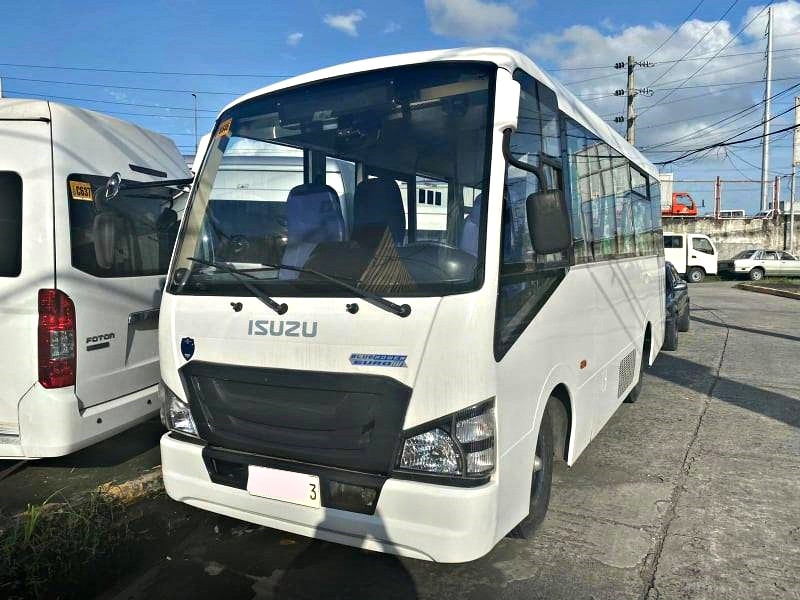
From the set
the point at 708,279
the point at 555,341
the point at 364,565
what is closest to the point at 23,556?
the point at 364,565

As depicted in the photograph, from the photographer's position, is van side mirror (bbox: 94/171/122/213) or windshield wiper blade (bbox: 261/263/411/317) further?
van side mirror (bbox: 94/171/122/213)

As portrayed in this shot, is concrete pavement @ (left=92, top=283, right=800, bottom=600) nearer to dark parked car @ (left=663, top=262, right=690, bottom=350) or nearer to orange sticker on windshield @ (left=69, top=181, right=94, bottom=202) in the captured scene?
orange sticker on windshield @ (left=69, top=181, right=94, bottom=202)

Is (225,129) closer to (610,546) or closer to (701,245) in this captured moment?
(610,546)

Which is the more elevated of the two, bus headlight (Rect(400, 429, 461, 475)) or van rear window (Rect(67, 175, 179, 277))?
van rear window (Rect(67, 175, 179, 277))

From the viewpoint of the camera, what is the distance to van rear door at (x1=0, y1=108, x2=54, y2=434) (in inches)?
152

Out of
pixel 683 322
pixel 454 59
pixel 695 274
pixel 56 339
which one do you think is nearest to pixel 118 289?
pixel 56 339

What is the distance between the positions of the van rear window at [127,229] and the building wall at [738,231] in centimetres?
3321

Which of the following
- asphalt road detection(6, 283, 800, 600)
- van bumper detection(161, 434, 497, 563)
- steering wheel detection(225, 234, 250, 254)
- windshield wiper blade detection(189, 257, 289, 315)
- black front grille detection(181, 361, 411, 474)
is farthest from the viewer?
steering wheel detection(225, 234, 250, 254)

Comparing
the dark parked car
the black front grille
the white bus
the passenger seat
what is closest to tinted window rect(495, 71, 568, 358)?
the white bus

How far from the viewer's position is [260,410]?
113 inches

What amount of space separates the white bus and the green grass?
2.29ft

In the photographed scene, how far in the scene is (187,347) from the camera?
10.1 ft

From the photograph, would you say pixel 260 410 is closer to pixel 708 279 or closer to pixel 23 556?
pixel 23 556

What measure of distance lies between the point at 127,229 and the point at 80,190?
627 millimetres
